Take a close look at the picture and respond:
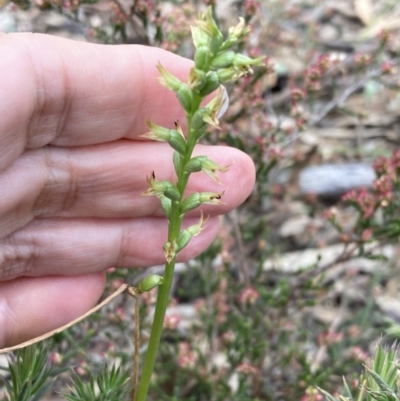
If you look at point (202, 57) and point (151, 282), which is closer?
point (202, 57)

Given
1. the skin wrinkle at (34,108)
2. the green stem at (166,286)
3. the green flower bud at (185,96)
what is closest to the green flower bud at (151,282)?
the green stem at (166,286)

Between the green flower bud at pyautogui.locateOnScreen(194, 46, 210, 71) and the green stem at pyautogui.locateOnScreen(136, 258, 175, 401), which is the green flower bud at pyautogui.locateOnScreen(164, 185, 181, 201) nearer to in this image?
the green stem at pyautogui.locateOnScreen(136, 258, 175, 401)

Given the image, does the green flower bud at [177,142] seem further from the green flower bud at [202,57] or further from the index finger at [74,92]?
the index finger at [74,92]

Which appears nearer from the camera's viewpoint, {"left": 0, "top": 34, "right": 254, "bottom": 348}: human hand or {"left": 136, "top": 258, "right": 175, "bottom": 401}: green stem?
{"left": 136, "top": 258, "right": 175, "bottom": 401}: green stem

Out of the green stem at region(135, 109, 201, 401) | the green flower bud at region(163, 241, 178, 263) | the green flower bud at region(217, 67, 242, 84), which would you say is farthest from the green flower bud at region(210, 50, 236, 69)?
the green flower bud at region(163, 241, 178, 263)

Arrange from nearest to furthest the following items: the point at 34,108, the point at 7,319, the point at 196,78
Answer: the point at 196,78
the point at 34,108
the point at 7,319

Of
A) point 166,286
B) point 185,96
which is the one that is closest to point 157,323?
point 166,286

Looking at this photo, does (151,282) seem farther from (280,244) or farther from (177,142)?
(280,244)
